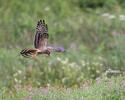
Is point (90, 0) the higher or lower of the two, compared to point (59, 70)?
higher

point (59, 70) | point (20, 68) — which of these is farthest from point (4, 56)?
point (59, 70)

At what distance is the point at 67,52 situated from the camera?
8586mm

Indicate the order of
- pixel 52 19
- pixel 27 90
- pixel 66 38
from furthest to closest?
pixel 52 19 < pixel 66 38 < pixel 27 90

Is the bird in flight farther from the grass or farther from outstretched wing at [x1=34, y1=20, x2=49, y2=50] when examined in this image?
the grass

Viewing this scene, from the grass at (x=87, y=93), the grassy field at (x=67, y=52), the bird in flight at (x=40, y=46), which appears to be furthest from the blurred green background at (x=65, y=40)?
the bird in flight at (x=40, y=46)

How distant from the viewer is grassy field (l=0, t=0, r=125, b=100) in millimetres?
4582

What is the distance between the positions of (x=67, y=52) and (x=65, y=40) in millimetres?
1013

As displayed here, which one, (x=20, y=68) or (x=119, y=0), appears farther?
(x=119, y=0)

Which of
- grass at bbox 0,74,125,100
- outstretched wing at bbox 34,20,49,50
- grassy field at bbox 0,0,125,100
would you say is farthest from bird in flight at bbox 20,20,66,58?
grass at bbox 0,74,125,100

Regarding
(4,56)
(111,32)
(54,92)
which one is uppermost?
(111,32)

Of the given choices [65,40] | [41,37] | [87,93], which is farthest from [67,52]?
[87,93]

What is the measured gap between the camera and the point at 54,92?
4.48 metres

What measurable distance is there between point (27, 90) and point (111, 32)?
5400 mm

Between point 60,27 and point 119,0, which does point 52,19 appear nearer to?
point 60,27
